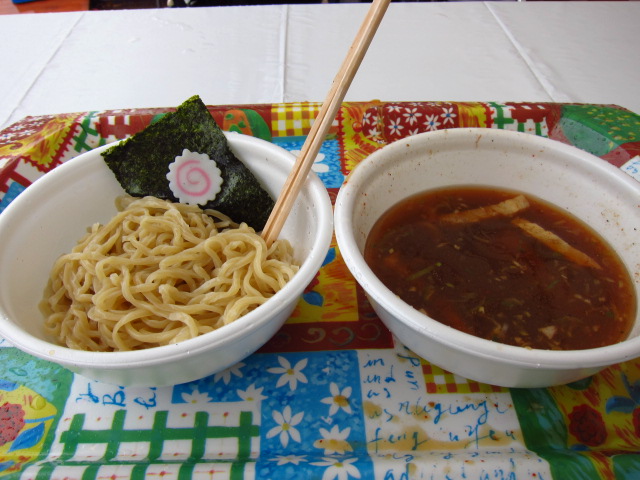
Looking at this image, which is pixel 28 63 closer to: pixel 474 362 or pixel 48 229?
pixel 48 229

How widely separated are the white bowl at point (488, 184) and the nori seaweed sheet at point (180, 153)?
37 cm

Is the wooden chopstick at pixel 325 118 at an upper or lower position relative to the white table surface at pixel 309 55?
upper

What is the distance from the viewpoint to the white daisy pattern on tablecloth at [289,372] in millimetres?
1172

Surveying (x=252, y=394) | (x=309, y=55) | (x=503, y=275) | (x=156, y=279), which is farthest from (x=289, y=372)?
(x=309, y=55)

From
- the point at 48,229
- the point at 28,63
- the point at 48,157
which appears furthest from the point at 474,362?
the point at 28,63

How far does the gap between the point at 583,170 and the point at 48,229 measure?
5.16 feet

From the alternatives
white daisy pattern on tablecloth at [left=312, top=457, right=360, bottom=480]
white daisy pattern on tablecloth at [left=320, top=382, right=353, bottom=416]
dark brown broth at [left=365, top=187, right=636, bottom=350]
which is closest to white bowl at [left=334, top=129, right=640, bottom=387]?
dark brown broth at [left=365, top=187, right=636, bottom=350]

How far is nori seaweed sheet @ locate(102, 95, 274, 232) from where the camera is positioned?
1438mm

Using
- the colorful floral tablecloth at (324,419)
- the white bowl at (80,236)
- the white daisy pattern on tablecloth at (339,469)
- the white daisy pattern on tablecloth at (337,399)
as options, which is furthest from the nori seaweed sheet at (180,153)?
the white daisy pattern on tablecloth at (339,469)

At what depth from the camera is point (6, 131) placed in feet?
6.28

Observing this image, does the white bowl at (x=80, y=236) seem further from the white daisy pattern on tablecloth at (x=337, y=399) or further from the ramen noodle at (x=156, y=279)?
the white daisy pattern on tablecloth at (x=337, y=399)

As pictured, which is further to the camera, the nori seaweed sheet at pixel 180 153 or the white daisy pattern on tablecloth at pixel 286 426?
the nori seaweed sheet at pixel 180 153

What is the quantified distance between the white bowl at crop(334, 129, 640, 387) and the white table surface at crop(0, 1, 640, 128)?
103 centimetres

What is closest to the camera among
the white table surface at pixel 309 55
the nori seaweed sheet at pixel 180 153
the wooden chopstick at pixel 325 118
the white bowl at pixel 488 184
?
the white bowl at pixel 488 184
